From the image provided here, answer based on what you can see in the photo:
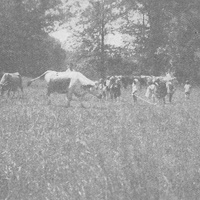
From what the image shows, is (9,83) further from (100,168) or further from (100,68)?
(100,68)

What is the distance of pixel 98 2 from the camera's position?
50906mm

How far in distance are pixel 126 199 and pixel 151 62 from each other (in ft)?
159

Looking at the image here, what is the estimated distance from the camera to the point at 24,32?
4600 cm

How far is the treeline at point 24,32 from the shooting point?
4362 centimetres

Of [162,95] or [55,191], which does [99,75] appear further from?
[55,191]

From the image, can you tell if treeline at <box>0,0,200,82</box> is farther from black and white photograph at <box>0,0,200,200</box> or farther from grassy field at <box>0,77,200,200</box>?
grassy field at <box>0,77,200,200</box>

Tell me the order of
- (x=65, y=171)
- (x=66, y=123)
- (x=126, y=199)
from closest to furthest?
(x=126, y=199) < (x=65, y=171) < (x=66, y=123)

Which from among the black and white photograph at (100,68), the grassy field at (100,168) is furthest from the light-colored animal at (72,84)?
the grassy field at (100,168)

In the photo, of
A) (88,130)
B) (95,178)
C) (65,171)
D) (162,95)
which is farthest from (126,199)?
(162,95)

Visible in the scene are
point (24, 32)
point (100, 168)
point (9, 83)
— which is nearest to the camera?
point (100, 168)

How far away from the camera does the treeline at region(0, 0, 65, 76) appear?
1718 inches

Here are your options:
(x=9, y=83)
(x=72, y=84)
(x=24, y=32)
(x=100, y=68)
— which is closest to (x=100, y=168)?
(x=72, y=84)

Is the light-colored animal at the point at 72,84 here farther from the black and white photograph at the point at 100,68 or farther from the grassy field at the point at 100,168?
the grassy field at the point at 100,168

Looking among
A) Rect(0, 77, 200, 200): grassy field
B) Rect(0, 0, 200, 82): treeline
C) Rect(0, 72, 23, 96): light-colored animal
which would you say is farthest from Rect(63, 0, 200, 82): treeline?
Rect(0, 77, 200, 200): grassy field
